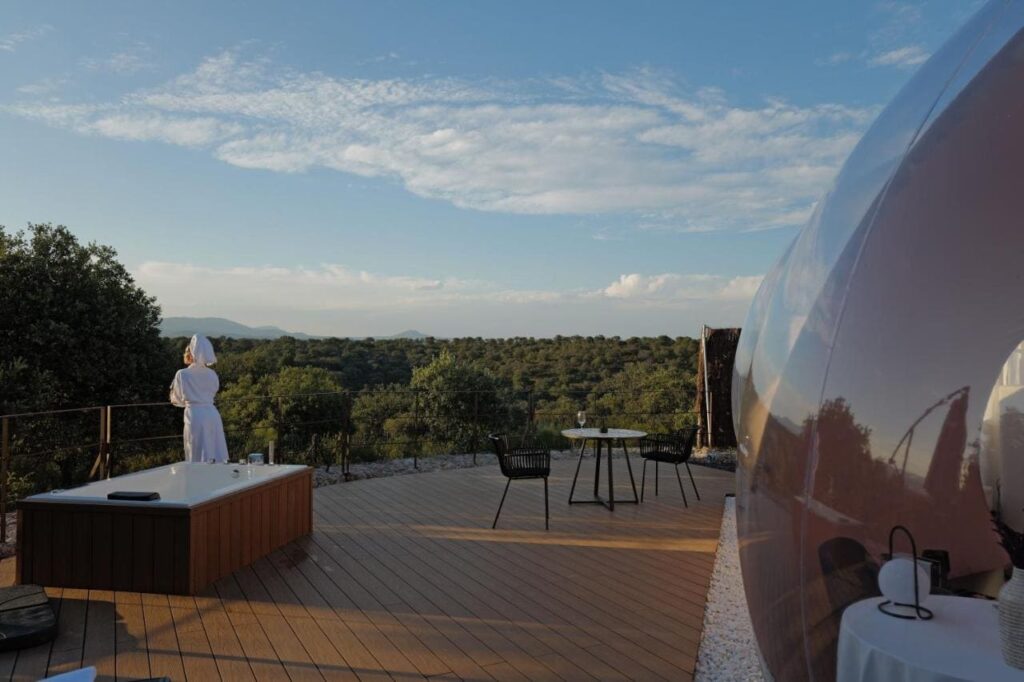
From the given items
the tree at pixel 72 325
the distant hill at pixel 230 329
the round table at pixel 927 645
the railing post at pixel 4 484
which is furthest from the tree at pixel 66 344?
the round table at pixel 927 645

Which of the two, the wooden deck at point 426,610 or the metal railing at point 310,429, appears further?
the metal railing at point 310,429

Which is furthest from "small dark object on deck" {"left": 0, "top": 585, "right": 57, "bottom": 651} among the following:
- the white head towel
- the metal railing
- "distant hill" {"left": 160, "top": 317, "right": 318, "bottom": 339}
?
"distant hill" {"left": 160, "top": 317, "right": 318, "bottom": 339}

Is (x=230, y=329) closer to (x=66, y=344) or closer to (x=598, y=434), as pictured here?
(x=66, y=344)

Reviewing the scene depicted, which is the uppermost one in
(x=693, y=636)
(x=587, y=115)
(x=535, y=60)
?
(x=535, y=60)

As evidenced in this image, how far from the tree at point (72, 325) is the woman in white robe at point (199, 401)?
503 centimetres

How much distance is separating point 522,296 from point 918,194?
13665 millimetres

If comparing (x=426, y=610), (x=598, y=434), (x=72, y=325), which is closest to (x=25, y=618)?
(x=426, y=610)

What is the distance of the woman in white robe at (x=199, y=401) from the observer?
17.5 ft

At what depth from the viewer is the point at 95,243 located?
33.8ft

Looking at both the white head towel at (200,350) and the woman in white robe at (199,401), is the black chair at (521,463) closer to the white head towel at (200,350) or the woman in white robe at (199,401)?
the woman in white robe at (199,401)

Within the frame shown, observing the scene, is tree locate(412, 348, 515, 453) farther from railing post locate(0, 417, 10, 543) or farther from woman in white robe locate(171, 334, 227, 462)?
railing post locate(0, 417, 10, 543)

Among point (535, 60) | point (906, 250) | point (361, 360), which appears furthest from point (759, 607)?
point (361, 360)

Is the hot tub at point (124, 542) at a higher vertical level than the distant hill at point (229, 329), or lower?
lower

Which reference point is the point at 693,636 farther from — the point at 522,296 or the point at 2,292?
the point at 522,296
